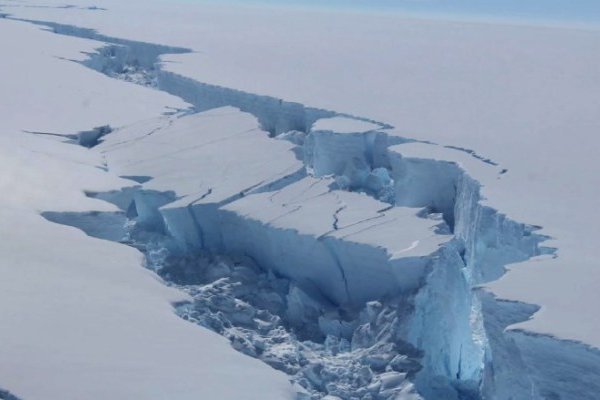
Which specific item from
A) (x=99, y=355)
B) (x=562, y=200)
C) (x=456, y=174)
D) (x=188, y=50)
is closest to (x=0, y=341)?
(x=99, y=355)

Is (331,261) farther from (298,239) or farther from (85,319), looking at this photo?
(85,319)

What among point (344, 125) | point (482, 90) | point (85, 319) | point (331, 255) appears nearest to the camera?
point (85, 319)

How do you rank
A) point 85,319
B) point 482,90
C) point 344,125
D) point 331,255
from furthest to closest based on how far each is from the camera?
point 482,90
point 344,125
point 331,255
point 85,319

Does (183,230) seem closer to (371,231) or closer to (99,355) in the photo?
(371,231)

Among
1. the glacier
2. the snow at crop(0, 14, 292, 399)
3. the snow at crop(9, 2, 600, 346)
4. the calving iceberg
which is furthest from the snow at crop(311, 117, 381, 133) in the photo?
the snow at crop(0, 14, 292, 399)

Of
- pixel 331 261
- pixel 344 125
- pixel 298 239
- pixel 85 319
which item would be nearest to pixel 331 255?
pixel 331 261

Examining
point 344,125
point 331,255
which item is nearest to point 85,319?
point 331,255

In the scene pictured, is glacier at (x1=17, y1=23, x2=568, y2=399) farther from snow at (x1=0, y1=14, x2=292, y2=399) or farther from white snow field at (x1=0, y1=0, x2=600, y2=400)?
snow at (x1=0, y1=14, x2=292, y2=399)

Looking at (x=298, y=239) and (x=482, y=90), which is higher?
(x=482, y=90)

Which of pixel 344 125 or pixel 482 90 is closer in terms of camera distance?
pixel 344 125
